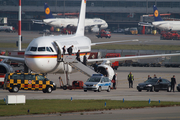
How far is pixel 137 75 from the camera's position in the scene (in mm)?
52688

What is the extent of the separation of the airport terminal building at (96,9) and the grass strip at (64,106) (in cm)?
13683

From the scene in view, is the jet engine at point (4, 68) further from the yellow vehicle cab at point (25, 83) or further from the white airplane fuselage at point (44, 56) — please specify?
the yellow vehicle cab at point (25, 83)

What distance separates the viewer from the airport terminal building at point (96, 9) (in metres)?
163

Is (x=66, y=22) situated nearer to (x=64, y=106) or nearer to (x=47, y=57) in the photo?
(x=47, y=57)

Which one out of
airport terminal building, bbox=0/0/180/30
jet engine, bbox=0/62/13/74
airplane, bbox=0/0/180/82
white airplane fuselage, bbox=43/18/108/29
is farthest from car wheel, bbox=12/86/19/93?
airport terminal building, bbox=0/0/180/30

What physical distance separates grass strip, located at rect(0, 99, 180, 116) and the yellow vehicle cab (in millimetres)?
6675

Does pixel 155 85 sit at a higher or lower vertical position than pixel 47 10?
lower

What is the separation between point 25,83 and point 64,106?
1033 cm

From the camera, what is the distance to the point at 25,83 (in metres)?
34.0

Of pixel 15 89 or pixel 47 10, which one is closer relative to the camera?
pixel 15 89

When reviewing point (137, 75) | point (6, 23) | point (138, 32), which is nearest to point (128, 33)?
point (138, 32)

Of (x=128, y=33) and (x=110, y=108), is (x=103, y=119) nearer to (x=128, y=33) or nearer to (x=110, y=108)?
(x=110, y=108)

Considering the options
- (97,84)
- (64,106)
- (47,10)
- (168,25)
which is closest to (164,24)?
(168,25)

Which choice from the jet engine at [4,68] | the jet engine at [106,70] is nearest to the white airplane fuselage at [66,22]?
the jet engine at [4,68]
